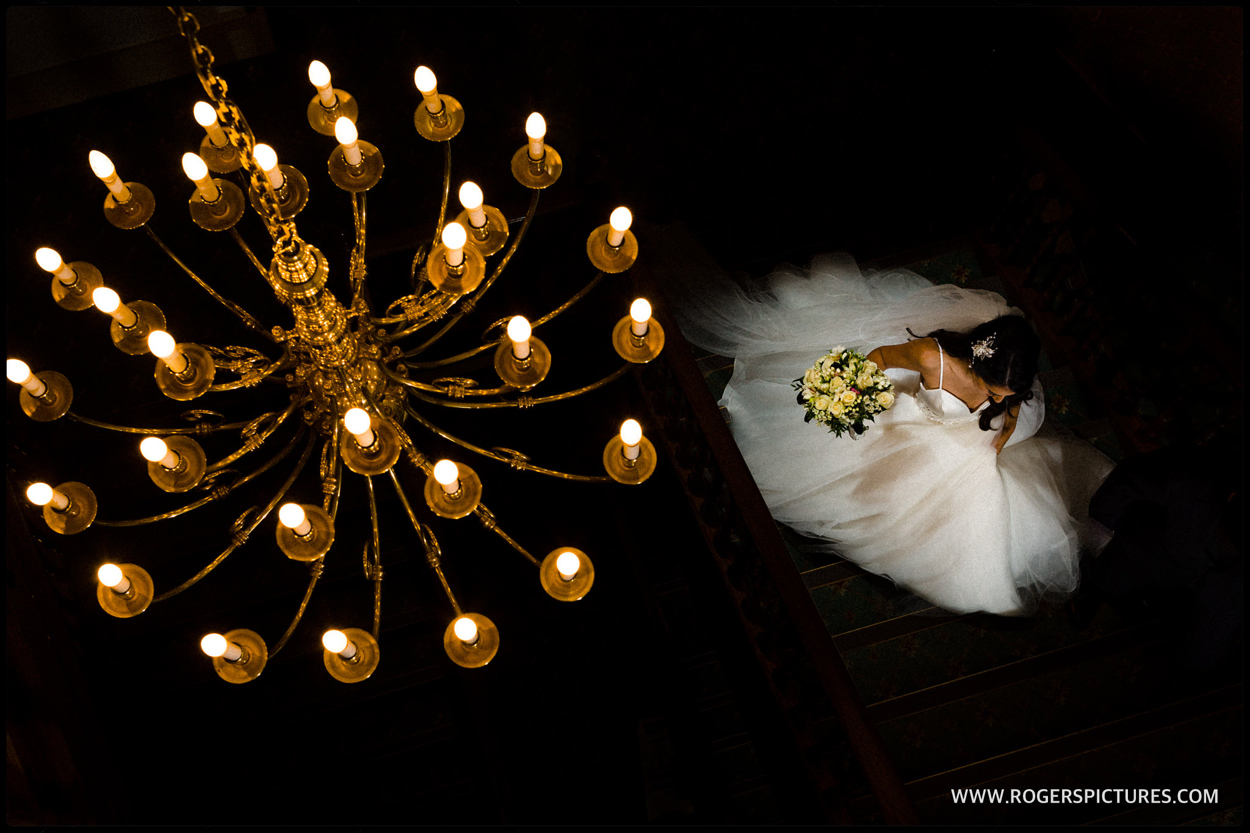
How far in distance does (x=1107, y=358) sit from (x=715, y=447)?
225 cm

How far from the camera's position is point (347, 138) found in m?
2.19

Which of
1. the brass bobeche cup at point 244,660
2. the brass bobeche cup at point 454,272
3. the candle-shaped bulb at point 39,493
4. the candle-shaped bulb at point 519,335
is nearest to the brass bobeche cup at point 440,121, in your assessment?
the brass bobeche cup at point 454,272

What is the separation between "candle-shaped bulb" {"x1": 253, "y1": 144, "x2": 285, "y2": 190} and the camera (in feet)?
6.34

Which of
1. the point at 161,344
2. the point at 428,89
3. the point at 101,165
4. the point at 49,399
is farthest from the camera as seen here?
the point at 428,89

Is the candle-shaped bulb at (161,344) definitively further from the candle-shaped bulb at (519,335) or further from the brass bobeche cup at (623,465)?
the brass bobeche cup at (623,465)

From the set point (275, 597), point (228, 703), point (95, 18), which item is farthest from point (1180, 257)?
point (95, 18)

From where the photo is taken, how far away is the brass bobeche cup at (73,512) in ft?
7.11

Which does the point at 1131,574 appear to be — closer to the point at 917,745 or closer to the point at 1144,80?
the point at 917,745

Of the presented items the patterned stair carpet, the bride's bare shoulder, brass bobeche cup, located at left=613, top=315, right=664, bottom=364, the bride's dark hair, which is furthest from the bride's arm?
brass bobeche cup, located at left=613, top=315, right=664, bottom=364

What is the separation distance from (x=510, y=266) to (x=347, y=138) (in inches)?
107

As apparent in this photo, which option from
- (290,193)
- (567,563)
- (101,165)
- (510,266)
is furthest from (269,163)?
(510,266)

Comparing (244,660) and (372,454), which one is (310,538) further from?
(244,660)

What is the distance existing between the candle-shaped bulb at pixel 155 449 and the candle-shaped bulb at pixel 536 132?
126cm

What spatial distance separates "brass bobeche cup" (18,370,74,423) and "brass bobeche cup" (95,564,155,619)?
1.67 feet
